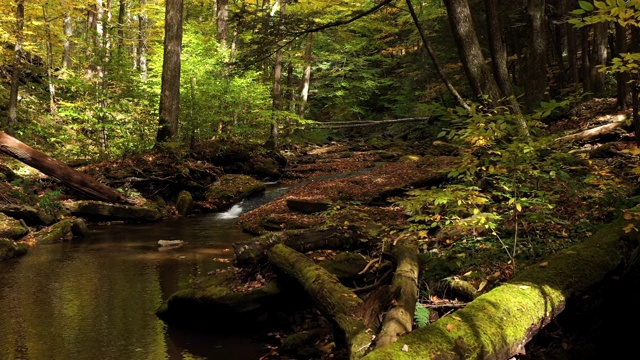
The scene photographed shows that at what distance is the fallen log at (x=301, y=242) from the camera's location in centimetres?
587

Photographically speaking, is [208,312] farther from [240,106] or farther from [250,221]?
[240,106]

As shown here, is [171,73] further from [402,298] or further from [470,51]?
[402,298]

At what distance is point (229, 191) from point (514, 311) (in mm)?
12896

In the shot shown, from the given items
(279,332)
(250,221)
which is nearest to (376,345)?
(279,332)

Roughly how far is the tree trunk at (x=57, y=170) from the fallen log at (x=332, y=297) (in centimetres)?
925

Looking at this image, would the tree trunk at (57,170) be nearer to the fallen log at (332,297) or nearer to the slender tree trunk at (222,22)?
the fallen log at (332,297)

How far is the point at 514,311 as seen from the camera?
312cm

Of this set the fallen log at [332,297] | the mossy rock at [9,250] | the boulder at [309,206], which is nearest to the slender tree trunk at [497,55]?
the boulder at [309,206]

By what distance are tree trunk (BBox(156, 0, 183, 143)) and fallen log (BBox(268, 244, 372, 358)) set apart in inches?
461

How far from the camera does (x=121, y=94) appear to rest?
1711cm

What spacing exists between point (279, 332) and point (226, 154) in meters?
13.3

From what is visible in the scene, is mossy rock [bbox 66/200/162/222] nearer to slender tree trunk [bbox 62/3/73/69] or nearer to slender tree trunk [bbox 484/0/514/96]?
slender tree trunk [bbox 62/3/73/69]

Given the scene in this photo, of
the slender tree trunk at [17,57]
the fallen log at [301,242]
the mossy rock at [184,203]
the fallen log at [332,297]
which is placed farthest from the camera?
the slender tree trunk at [17,57]

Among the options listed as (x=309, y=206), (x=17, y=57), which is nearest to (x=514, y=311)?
(x=309, y=206)
